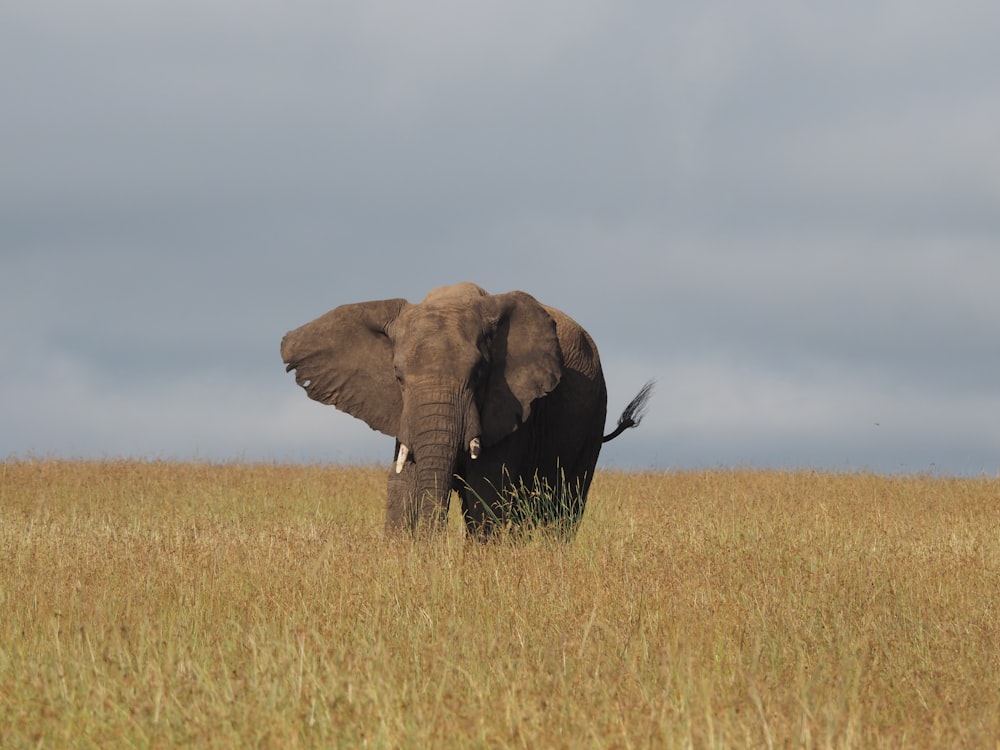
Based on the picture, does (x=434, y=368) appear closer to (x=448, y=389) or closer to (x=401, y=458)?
(x=448, y=389)

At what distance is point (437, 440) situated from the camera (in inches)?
399

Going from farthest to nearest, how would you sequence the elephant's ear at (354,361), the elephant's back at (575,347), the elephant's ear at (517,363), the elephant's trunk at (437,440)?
the elephant's back at (575,347) → the elephant's ear at (354,361) → the elephant's ear at (517,363) → the elephant's trunk at (437,440)

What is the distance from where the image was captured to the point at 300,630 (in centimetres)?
694

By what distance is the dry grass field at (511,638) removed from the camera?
4.94 meters

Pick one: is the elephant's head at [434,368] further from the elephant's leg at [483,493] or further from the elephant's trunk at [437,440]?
the elephant's leg at [483,493]

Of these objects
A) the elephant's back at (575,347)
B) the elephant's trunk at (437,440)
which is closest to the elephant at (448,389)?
the elephant's trunk at (437,440)

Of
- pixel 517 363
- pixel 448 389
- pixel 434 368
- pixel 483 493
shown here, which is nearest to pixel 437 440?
pixel 448 389

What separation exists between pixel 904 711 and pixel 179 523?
11002mm

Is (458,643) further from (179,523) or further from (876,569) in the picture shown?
(179,523)

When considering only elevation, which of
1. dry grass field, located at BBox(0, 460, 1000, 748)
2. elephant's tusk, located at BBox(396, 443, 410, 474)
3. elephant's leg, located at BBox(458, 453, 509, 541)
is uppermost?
elephant's tusk, located at BBox(396, 443, 410, 474)

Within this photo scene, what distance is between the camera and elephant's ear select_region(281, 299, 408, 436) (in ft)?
36.3

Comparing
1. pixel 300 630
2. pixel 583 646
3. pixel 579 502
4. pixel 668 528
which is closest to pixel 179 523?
pixel 579 502

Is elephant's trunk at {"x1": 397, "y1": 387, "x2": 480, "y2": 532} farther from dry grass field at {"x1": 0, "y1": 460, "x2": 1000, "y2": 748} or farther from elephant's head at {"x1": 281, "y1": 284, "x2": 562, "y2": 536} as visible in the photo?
dry grass field at {"x1": 0, "y1": 460, "x2": 1000, "y2": 748}

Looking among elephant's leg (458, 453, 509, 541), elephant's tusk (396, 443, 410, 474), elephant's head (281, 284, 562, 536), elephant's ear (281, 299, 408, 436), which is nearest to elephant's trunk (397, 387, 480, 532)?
elephant's head (281, 284, 562, 536)
